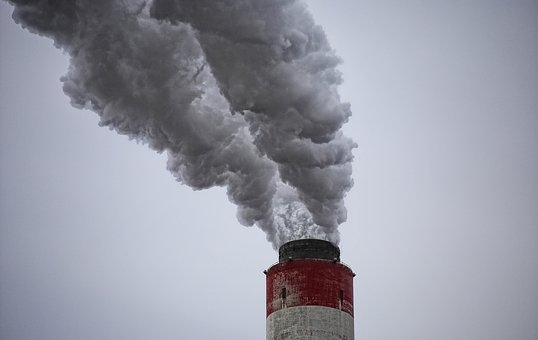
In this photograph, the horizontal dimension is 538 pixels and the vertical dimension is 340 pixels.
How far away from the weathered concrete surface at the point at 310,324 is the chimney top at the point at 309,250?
112 inches

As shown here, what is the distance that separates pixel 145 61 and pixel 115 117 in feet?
12.3

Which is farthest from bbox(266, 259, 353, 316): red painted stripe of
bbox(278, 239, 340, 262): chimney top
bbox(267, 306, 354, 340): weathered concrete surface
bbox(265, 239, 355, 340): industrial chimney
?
bbox(278, 239, 340, 262): chimney top

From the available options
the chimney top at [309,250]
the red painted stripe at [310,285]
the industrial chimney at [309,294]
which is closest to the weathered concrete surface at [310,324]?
the industrial chimney at [309,294]

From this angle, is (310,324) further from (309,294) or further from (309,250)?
(309,250)

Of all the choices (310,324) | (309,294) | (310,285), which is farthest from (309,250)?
(310,324)

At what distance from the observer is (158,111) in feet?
152

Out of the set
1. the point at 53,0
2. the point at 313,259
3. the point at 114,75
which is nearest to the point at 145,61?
the point at 114,75

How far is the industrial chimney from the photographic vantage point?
133ft

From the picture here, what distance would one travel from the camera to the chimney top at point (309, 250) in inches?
1681

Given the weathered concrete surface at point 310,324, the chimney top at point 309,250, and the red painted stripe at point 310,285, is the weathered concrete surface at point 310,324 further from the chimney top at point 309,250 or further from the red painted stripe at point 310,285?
the chimney top at point 309,250

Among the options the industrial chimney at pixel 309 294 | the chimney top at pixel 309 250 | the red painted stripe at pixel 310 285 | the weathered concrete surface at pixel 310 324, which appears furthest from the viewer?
the chimney top at pixel 309 250

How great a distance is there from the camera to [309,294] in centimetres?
4125

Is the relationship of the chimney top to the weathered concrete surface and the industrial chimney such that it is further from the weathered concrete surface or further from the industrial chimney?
the weathered concrete surface

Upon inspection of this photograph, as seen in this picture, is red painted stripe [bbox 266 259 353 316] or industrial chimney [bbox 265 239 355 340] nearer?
industrial chimney [bbox 265 239 355 340]
